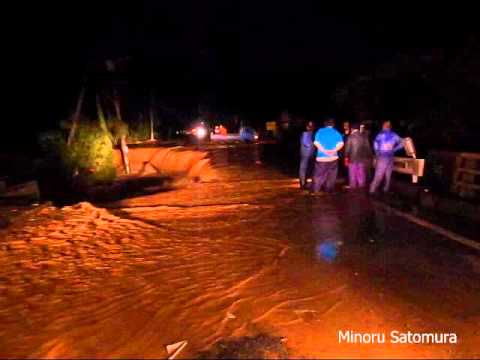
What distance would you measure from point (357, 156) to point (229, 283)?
767cm

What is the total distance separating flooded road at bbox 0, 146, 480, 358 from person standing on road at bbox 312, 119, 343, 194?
2238mm

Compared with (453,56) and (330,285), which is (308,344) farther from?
(453,56)

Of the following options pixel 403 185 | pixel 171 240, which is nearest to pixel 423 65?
pixel 403 185

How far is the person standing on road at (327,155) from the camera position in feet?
39.9

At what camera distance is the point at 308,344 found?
14.7 feet

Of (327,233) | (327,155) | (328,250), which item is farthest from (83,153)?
(328,250)

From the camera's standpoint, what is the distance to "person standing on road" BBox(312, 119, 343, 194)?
39.9 ft

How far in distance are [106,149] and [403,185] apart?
18.7 meters

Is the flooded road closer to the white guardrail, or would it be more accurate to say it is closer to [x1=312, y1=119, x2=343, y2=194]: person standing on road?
[x1=312, y1=119, x2=343, y2=194]: person standing on road

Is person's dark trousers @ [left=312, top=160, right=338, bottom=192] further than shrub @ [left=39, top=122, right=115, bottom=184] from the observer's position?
No

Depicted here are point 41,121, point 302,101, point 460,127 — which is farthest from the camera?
point 302,101

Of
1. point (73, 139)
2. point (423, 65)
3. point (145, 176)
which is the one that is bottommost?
point (145, 176)

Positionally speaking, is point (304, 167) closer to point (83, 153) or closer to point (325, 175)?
point (325, 175)

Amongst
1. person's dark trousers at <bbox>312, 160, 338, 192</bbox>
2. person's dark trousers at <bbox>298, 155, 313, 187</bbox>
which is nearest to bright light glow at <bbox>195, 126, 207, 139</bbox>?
person's dark trousers at <bbox>298, 155, 313, 187</bbox>
